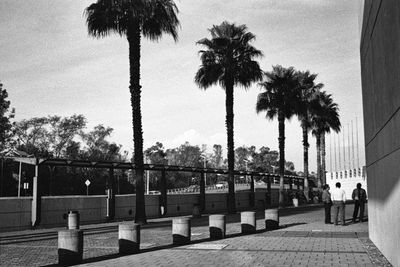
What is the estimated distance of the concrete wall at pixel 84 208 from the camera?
20578mm

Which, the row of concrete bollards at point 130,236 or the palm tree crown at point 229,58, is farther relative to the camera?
the palm tree crown at point 229,58

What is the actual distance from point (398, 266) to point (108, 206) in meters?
19.9

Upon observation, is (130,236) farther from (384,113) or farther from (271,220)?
(271,220)

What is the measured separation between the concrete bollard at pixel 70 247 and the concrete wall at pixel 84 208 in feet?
35.8

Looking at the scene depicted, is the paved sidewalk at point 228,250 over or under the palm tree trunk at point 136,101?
under

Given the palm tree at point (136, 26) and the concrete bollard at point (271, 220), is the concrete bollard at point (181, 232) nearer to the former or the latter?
the concrete bollard at point (271, 220)

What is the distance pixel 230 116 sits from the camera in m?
31.2

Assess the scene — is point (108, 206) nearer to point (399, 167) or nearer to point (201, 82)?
point (201, 82)

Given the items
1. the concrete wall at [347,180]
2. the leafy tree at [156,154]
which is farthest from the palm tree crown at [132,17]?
the leafy tree at [156,154]

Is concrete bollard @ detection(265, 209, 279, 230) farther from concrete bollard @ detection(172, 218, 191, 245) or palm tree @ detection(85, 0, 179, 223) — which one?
palm tree @ detection(85, 0, 179, 223)

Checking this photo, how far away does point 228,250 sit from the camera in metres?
12.0

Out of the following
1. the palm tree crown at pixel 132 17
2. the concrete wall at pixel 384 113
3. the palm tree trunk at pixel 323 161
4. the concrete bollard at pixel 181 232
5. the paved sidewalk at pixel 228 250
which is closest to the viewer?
the concrete wall at pixel 384 113

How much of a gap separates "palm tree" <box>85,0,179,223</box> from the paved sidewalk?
251 inches

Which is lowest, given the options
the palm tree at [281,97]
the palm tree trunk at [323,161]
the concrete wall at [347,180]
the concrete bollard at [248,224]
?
the concrete bollard at [248,224]
